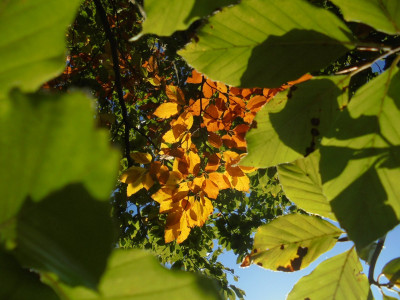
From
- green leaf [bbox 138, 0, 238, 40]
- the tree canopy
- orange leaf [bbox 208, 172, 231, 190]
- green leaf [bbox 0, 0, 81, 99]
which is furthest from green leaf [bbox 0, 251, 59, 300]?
orange leaf [bbox 208, 172, 231, 190]

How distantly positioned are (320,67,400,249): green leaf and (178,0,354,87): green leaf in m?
0.10

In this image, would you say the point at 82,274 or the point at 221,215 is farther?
the point at 221,215

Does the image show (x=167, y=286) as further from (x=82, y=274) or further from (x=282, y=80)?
(x=282, y=80)

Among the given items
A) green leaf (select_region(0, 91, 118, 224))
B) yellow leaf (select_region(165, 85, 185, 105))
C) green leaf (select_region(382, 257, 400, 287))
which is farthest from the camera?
yellow leaf (select_region(165, 85, 185, 105))

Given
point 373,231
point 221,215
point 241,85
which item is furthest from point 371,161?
point 221,215

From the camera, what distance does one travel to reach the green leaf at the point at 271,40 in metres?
0.56

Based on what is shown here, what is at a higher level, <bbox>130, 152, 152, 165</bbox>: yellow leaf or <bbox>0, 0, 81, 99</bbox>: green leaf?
<bbox>0, 0, 81, 99</bbox>: green leaf

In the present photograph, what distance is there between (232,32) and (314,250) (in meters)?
0.57

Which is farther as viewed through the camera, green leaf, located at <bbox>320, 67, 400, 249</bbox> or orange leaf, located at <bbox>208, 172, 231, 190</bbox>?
orange leaf, located at <bbox>208, 172, 231, 190</bbox>

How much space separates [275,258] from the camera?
2.78 ft

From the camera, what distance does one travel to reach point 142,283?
0.86 feet

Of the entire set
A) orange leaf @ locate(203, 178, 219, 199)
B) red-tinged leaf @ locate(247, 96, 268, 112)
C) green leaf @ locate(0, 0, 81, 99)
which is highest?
green leaf @ locate(0, 0, 81, 99)

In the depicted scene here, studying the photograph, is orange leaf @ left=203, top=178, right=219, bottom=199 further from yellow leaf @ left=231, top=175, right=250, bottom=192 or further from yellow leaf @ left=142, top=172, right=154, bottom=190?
yellow leaf @ left=142, top=172, right=154, bottom=190

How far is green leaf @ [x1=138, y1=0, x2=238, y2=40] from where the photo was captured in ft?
1.74
